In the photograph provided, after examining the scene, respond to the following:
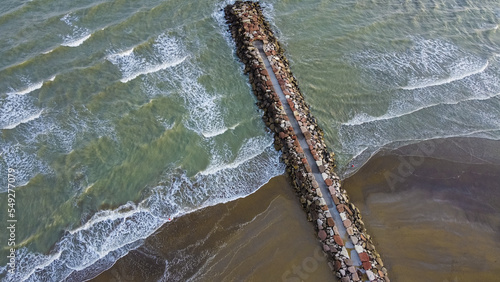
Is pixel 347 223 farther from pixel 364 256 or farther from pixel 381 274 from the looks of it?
pixel 381 274

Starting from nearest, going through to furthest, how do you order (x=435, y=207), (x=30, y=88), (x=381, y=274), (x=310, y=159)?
(x=381, y=274), (x=435, y=207), (x=310, y=159), (x=30, y=88)

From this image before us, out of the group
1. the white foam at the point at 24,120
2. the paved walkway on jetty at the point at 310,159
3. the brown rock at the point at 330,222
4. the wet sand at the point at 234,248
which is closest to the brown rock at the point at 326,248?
the wet sand at the point at 234,248

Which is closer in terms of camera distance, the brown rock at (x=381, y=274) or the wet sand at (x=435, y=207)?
the brown rock at (x=381, y=274)

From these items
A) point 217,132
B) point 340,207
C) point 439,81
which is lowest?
point 340,207

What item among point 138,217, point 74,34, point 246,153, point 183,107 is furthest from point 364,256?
point 74,34

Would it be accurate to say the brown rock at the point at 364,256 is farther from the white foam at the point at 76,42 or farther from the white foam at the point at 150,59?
the white foam at the point at 76,42

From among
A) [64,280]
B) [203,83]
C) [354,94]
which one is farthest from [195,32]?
[64,280]

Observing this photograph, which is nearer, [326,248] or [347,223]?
[326,248]
